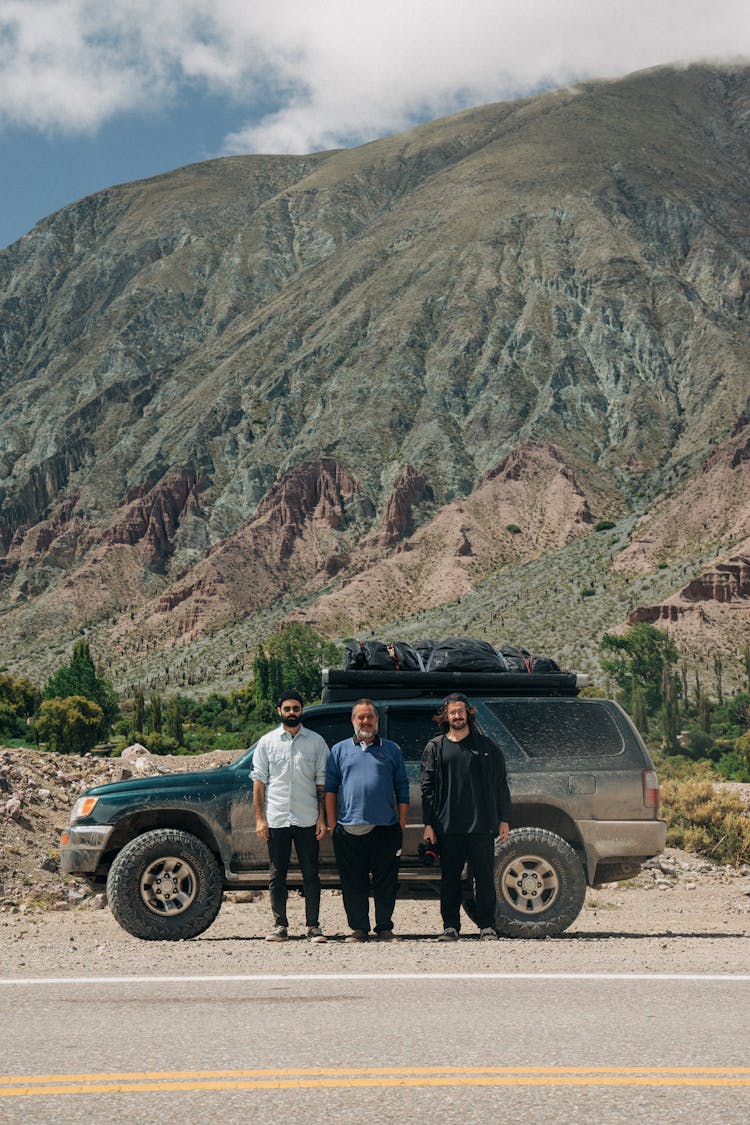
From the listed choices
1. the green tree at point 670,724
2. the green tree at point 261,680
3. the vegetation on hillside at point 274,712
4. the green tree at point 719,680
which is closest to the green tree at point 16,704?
the vegetation on hillside at point 274,712

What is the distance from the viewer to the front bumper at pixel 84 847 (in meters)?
10.8

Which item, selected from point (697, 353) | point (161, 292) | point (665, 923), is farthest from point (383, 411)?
point (665, 923)

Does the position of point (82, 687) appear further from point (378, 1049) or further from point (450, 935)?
point (378, 1049)

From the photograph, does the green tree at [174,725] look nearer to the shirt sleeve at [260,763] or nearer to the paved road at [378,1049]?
the shirt sleeve at [260,763]

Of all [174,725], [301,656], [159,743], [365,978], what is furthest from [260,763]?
[301,656]

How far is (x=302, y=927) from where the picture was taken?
483 inches

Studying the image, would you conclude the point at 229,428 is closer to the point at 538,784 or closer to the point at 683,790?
the point at 683,790

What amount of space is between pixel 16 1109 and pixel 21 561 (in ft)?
514

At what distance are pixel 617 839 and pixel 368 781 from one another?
2.38 m

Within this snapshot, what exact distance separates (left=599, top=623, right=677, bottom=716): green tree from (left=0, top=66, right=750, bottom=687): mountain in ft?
19.7

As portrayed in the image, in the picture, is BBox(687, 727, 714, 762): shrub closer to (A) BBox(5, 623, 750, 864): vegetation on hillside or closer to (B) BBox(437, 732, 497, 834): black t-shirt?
(A) BBox(5, 623, 750, 864): vegetation on hillside

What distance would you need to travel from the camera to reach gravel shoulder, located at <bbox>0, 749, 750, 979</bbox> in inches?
349

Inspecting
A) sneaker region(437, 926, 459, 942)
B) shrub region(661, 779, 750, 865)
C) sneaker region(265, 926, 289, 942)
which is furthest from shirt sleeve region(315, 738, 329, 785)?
shrub region(661, 779, 750, 865)

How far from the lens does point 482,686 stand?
11539 mm
